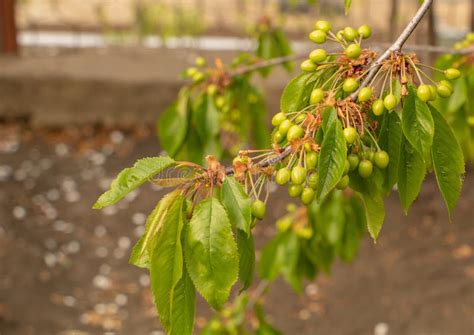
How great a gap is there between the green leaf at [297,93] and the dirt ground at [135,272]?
3.49 metres

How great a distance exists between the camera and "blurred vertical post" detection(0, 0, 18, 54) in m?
7.57

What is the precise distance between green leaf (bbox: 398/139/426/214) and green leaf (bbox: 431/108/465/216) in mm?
43

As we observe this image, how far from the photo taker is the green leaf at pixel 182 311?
113 centimetres

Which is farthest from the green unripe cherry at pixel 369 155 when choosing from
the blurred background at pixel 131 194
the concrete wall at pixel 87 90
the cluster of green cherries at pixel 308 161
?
the concrete wall at pixel 87 90

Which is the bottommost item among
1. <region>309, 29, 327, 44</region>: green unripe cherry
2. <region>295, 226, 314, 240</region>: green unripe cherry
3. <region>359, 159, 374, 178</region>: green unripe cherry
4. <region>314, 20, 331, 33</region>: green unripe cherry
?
<region>295, 226, 314, 240</region>: green unripe cherry

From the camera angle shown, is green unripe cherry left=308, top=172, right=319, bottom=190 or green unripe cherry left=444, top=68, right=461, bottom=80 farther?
green unripe cherry left=444, top=68, right=461, bottom=80

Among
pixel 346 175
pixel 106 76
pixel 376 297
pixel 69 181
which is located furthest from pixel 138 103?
pixel 346 175

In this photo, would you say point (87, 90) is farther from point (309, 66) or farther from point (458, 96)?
point (309, 66)

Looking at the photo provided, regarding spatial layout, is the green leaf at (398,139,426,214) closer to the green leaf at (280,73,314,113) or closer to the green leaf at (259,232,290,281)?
the green leaf at (280,73,314,113)

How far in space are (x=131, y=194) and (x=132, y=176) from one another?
5.21 meters

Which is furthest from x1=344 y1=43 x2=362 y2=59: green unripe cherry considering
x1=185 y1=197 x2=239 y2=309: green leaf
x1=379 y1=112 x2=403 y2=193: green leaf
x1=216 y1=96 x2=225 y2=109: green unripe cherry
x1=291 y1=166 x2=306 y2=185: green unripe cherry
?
x1=216 y1=96 x2=225 y2=109: green unripe cherry

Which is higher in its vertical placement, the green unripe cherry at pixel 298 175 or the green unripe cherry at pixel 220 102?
the green unripe cherry at pixel 298 175

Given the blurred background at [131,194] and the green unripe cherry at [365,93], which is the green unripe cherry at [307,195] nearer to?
the green unripe cherry at [365,93]

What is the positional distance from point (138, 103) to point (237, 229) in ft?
20.0
